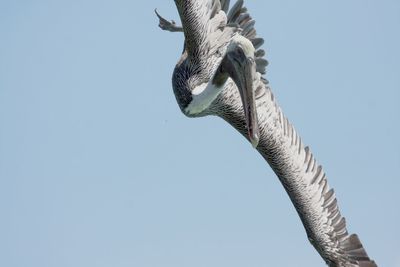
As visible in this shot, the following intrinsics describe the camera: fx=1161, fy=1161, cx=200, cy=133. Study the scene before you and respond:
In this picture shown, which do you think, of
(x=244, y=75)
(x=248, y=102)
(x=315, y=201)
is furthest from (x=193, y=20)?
(x=315, y=201)

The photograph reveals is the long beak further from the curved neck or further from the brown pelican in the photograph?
the curved neck

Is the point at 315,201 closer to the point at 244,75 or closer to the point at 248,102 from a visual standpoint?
the point at 248,102

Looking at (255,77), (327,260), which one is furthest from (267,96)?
(327,260)

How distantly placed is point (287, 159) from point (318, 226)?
1.08 metres

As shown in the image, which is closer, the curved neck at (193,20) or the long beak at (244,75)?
the long beak at (244,75)

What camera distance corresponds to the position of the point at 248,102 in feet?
48.1

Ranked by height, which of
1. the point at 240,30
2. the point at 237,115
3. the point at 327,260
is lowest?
the point at 327,260

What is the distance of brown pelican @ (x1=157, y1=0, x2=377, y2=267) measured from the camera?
14805 mm

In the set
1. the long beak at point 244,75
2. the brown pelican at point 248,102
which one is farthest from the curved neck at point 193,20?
the long beak at point 244,75

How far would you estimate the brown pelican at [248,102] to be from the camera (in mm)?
14805

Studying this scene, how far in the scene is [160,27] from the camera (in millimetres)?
17000

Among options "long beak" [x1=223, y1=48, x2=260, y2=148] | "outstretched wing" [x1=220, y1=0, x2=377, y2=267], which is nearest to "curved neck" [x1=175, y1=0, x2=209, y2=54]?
"long beak" [x1=223, y1=48, x2=260, y2=148]

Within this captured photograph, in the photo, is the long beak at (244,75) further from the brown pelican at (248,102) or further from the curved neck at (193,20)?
the curved neck at (193,20)

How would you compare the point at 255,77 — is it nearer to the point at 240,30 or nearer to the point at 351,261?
the point at 240,30
